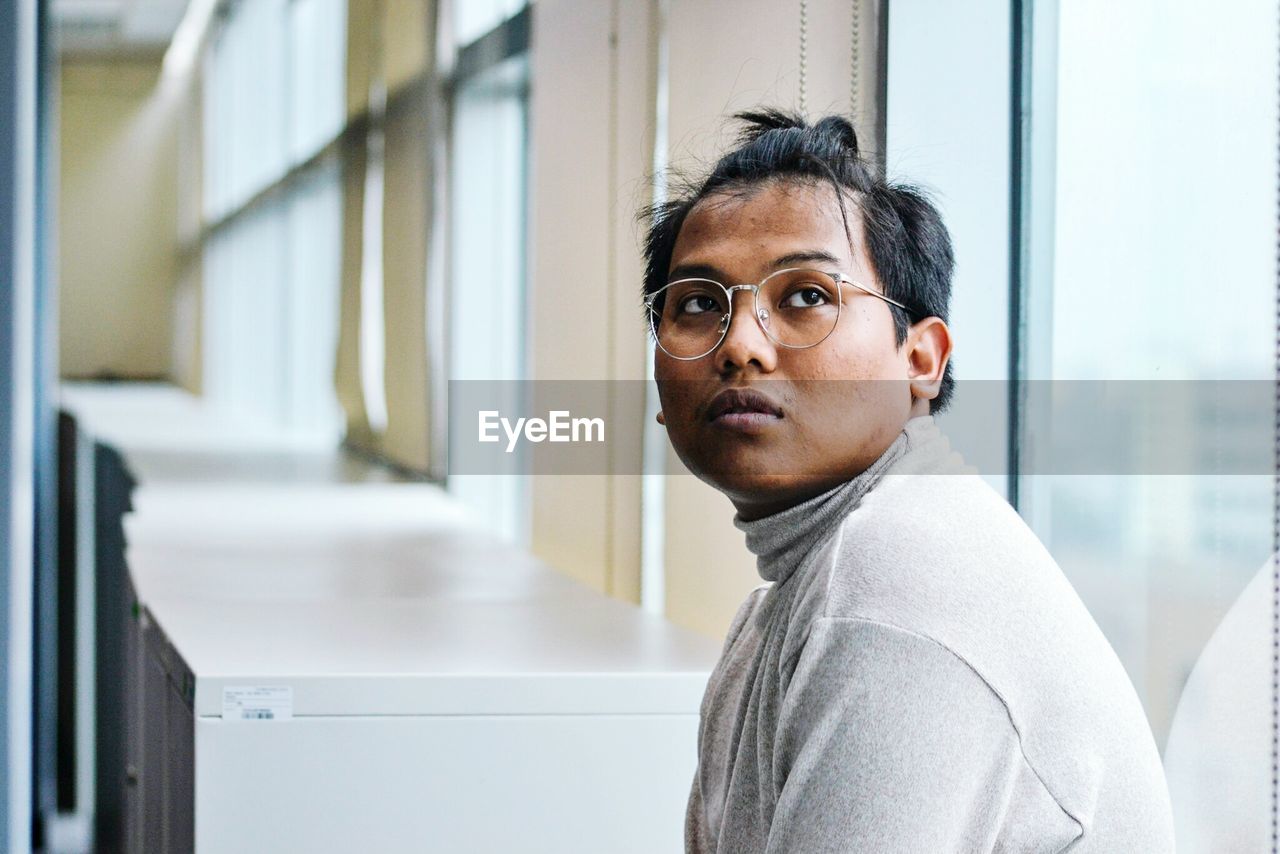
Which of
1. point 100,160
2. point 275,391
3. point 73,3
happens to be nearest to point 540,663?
point 275,391

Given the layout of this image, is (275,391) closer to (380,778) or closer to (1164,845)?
(380,778)

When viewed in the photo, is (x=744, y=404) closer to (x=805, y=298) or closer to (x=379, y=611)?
(x=805, y=298)

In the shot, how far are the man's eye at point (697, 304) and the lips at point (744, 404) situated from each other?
7 centimetres

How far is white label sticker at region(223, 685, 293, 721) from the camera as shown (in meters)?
1.28

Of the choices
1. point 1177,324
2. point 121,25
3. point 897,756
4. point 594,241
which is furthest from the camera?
point 121,25

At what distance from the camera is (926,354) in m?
0.88

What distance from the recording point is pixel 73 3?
274 inches

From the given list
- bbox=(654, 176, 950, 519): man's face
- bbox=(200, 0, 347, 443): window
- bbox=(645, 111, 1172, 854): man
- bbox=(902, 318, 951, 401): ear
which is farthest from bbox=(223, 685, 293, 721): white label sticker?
bbox=(200, 0, 347, 443): window

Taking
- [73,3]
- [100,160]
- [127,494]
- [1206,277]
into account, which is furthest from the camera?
[100,160]

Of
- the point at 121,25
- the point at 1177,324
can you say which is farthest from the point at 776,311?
the point at 121,25

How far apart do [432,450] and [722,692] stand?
2.84 meters

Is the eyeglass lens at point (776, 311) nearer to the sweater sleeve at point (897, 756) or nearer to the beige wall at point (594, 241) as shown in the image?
the sweater sleeve at point (897, 756)

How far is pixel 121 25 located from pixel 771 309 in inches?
320

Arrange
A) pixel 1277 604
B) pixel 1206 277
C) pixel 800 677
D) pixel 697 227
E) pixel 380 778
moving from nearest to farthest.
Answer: pixel 800 677 → pixel 697 227 → pixel 1277 604 → pixel 1206 277 → pixel 380 778
